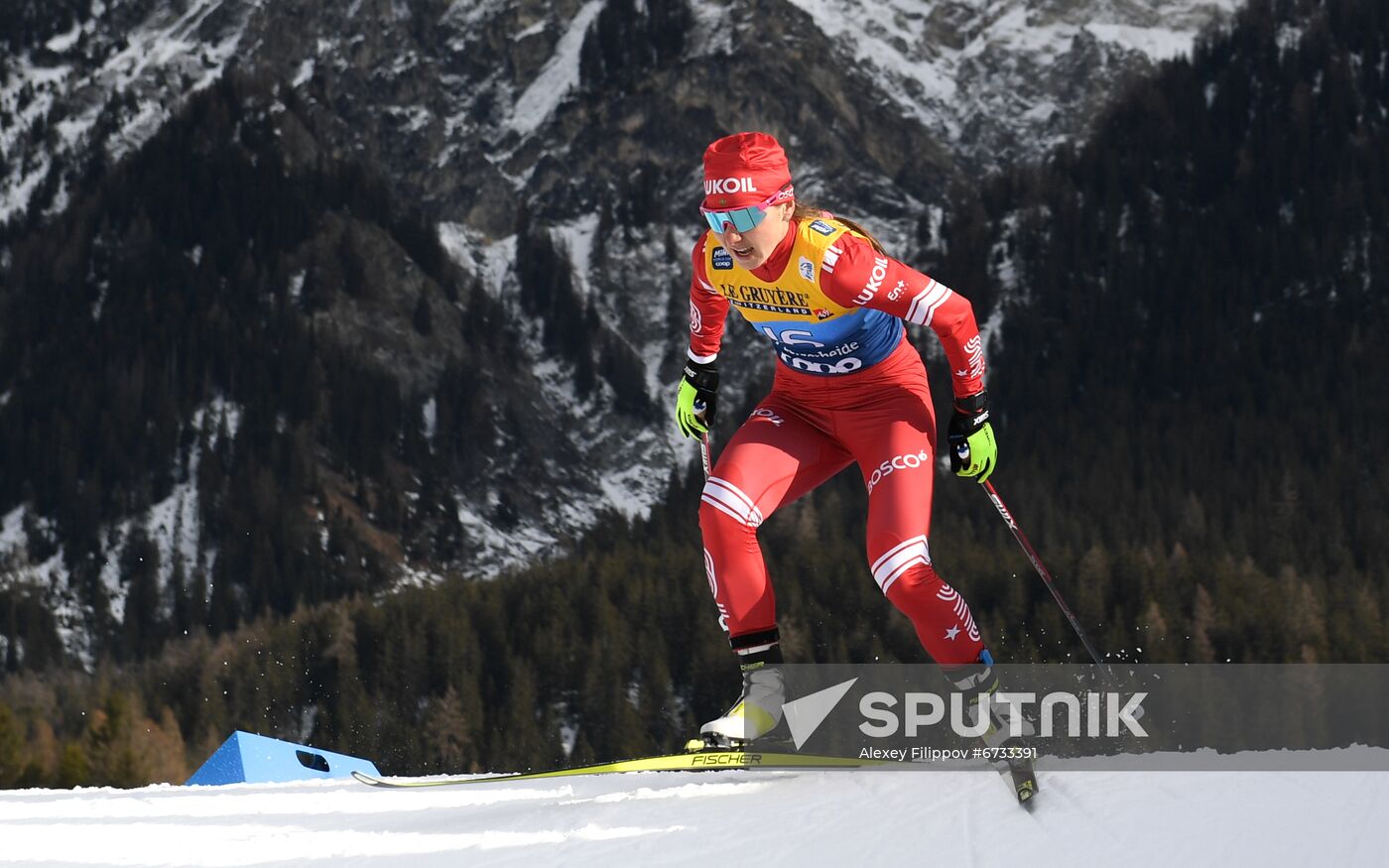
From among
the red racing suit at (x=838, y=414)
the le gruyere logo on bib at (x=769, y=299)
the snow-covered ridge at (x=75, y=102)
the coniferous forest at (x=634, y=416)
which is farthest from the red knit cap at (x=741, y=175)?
the snow-covered ridge at (x=75, y=102)

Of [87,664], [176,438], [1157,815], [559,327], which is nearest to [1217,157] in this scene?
[559,327]

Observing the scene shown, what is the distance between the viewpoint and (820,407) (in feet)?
21.5

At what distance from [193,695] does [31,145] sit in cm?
12971

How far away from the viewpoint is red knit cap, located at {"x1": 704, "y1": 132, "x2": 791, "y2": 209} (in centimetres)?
602

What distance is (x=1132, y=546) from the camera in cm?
6950

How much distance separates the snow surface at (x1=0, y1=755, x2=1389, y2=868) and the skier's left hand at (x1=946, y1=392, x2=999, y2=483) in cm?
119

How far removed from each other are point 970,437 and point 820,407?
0.61 meters

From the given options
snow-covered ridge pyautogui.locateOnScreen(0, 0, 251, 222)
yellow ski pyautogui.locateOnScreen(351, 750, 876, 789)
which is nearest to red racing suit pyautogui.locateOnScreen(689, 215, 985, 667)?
yellow ski pyautogui.locateOnScreen(351, 750, 876, 789)

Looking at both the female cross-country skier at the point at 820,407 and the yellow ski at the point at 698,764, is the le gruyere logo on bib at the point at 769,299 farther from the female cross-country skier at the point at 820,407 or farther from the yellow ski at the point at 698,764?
the yellow ski at the point at 698,764

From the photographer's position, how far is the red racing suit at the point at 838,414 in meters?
6.09

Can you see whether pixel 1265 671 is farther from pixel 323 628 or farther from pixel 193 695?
pixel 193 695

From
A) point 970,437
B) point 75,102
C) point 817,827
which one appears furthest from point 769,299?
point 75,102

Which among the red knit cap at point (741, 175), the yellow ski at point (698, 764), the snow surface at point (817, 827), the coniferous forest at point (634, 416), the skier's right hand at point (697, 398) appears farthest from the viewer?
the coniferous forest at point (634, 416)

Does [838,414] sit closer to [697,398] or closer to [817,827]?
[697,398]
